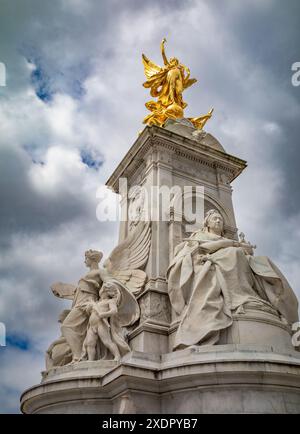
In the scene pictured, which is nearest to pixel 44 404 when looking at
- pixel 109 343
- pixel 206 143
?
pixel 109 343

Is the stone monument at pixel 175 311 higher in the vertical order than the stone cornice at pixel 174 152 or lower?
lower

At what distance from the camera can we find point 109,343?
9.77m

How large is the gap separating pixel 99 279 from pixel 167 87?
8.60 m

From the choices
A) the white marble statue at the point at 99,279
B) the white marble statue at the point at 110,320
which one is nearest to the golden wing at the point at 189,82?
the white marble statue at the point at 99,279

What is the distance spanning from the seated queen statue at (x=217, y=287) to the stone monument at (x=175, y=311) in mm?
25

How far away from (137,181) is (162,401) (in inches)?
317

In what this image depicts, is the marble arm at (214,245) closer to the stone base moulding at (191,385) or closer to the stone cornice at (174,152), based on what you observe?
the stone base moulding at (191,385)

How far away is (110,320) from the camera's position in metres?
10.2

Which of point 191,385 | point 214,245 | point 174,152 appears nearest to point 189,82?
point 174,152

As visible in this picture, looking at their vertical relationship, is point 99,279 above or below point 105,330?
above

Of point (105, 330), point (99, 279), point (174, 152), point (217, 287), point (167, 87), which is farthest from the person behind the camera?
point (167, 87)

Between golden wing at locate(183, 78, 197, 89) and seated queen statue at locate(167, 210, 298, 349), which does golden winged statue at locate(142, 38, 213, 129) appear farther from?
seated queen statue at locate(167, 210, 298, 349)

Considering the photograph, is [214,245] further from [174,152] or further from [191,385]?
[174,152]

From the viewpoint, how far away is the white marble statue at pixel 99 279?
Result: 34.7ft
